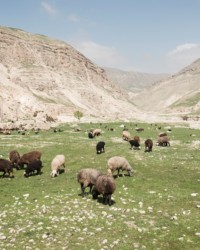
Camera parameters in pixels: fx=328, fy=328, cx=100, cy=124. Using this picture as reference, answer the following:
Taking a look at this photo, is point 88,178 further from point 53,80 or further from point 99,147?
point 53,80

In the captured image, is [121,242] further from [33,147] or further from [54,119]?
[54,119]

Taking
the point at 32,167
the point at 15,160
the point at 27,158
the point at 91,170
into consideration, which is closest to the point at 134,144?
the point at 27,158

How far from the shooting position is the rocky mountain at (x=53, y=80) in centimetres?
11483

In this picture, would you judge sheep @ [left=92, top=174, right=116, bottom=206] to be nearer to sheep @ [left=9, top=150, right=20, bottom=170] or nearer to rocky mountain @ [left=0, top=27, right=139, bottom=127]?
sheep @ [left=9, top=150, right=20, bottom=170]

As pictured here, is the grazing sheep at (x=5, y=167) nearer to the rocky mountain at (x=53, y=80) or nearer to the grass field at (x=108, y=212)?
the grass field at (x=108, y=212)

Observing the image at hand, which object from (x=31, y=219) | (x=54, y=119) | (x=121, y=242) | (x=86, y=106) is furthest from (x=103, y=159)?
(x=86, y=106)

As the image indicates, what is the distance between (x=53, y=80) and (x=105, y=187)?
131 metres

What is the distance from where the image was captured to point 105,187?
1917cm

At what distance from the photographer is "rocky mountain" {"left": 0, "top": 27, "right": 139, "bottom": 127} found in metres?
115

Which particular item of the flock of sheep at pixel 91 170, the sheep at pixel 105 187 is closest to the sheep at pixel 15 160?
the flock of sheep at pixel 91 170

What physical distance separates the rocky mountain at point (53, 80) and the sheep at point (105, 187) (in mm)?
84825

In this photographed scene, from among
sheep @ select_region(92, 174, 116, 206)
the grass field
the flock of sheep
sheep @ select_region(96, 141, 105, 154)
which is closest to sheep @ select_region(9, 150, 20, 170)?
the flock of sheep

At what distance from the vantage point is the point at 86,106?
143 meters

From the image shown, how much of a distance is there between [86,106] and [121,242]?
129 meters
